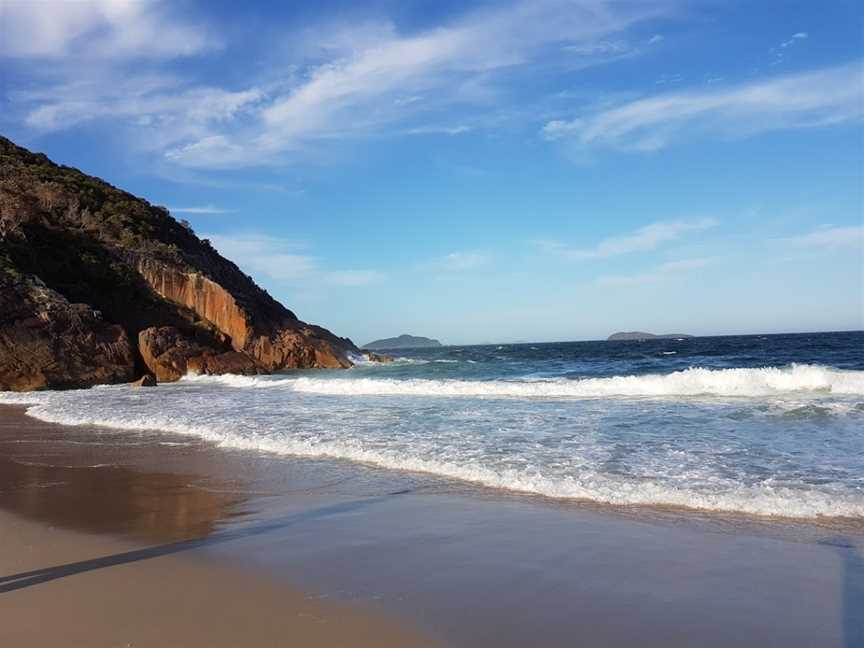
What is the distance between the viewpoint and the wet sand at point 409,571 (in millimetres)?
3760

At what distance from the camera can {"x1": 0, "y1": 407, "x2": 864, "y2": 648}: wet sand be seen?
12.3 ft

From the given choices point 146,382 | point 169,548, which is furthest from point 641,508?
point 146,382

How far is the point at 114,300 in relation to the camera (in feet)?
107

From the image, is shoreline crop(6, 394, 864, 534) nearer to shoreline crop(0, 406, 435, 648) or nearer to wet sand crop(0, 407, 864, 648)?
wet sand crop(0, 407, 864, 648)

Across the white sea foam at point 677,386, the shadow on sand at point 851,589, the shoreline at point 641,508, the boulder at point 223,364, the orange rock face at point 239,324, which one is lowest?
the shoreline at point 641,508

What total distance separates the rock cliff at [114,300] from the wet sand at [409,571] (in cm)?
2070

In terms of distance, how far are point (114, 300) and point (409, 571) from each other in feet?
106

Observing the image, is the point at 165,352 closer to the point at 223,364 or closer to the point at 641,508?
the point at 223,364

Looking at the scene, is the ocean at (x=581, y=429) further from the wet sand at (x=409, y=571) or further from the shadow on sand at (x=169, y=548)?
the shadow on sand at (x=169, y=548)

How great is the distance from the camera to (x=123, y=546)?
5.51 metres

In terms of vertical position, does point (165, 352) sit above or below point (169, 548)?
above

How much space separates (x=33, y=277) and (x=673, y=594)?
30481 millimetres

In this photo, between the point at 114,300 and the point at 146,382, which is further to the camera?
the point at 114,300

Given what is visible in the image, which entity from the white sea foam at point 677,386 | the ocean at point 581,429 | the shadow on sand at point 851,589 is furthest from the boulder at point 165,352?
the shadow on sand at point 851,589
